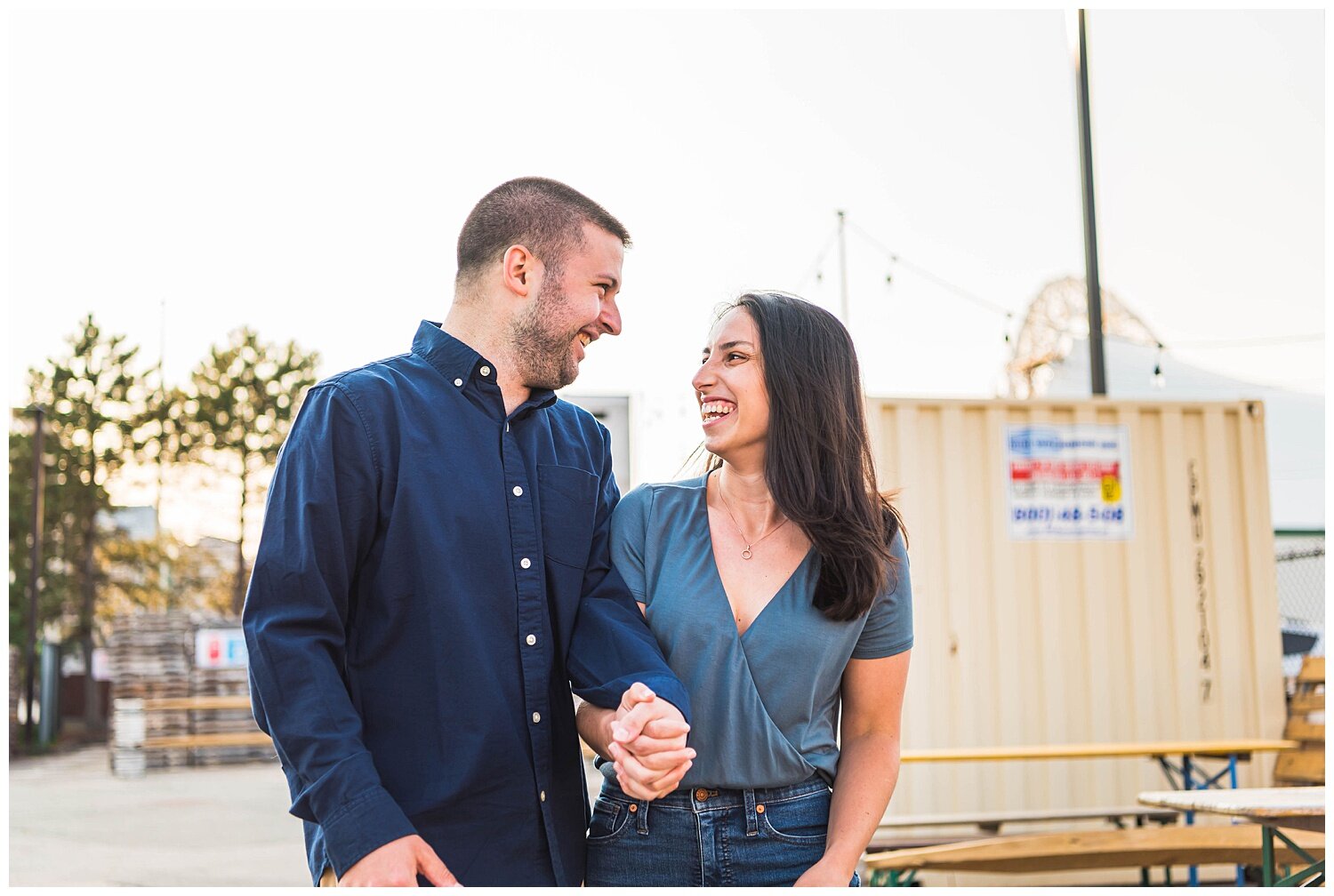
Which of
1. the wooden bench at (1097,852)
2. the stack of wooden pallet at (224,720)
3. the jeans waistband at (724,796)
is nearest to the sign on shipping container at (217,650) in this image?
the stack of wooden pallet at (224,720)

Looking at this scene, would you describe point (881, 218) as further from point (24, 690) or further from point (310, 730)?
point (24, 690)

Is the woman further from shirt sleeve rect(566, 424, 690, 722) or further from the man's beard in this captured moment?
the man's beard

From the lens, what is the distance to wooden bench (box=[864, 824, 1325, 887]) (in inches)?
205

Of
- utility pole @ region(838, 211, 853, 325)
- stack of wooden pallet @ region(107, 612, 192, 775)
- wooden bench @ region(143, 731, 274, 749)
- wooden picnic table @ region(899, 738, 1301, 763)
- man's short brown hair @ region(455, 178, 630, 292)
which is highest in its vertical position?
utility pole @ region(838, 211, 853, 325)

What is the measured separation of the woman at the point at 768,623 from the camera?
6.72ft

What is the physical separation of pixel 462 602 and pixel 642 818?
463 millimetres

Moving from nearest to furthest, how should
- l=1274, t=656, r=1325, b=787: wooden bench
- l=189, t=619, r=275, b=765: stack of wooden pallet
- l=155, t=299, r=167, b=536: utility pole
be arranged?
l=1274, t=656, r=1325, b=787: wooden bench < l=189, t=619, r=275, b=765: stack of wooden pallet < l=155, t=299, r=167, b=536: utility pole

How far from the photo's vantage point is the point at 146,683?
17.7m

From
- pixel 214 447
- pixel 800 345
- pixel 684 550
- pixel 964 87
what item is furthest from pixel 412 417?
pixel 214 447

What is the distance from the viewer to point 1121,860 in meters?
5.27

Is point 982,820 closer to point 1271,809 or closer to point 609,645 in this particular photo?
point 1271,809

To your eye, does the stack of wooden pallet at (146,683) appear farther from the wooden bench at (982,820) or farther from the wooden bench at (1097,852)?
the wooden bench at (1097,852)

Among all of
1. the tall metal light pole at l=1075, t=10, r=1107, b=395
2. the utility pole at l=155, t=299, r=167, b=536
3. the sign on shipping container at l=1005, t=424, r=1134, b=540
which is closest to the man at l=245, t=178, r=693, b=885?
the sign on shipping container at l=1005, t=424, r=1134, b=540

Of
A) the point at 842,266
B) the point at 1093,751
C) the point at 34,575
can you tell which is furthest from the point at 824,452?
the point at 34,575
